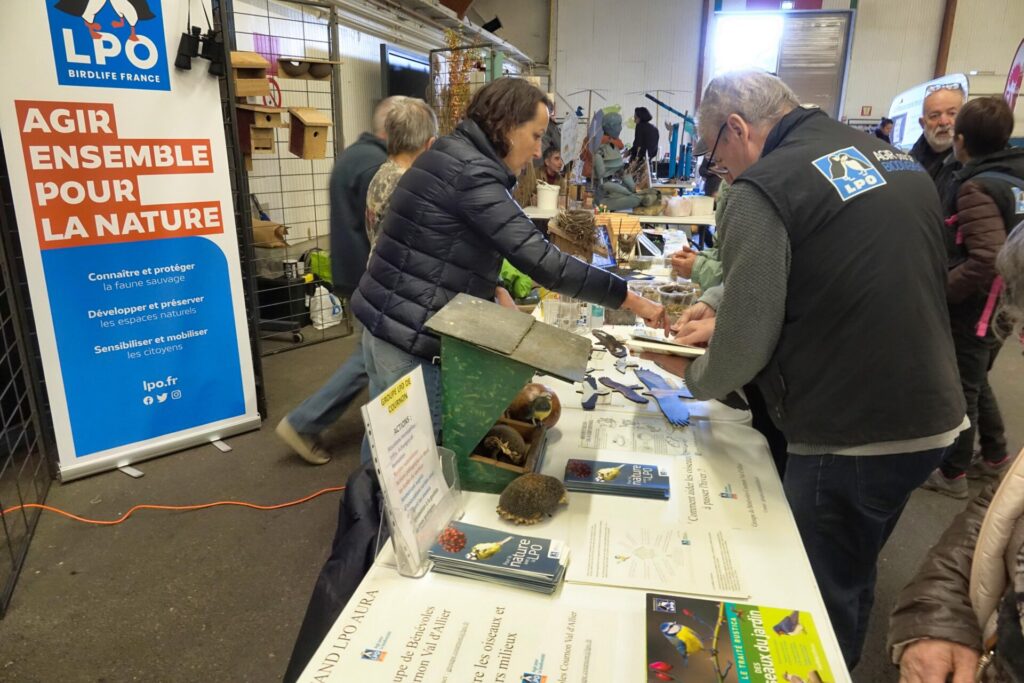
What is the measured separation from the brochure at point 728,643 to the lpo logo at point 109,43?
2.54m

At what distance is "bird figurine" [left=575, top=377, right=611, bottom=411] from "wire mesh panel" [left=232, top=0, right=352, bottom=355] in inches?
115

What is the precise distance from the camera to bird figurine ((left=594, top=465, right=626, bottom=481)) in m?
1.19

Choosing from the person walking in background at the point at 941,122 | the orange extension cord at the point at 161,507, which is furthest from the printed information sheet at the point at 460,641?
the person walking in background at the point at 941,122

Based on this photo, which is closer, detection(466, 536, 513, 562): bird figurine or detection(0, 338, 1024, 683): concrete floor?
detection(466, 536, 513, 562): bird figurine

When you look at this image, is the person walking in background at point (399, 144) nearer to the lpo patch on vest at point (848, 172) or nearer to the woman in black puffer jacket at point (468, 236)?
the woman in black puffer jacket at point (468, 236)

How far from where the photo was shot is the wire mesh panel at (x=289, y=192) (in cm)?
429

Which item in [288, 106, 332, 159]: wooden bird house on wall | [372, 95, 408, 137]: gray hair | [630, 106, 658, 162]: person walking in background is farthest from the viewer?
[630, 106, 658, 162]: person walking in background

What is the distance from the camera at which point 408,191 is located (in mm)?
1676

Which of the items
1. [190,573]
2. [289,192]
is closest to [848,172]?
[190,573]

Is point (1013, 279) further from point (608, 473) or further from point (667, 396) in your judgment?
point (667, 396)

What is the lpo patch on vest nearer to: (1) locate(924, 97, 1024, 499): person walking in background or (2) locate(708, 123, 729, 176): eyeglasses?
(2) locate(708, 123, 729, 176): eyeglasses

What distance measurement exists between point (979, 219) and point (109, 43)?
123 inches

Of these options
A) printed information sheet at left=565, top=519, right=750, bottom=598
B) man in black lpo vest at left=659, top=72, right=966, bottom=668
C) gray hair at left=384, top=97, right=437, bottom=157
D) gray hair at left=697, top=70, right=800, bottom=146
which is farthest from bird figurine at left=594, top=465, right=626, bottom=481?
gray hair at left=384, top=97, right=437, bottom=157

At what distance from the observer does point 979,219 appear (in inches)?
91.0
